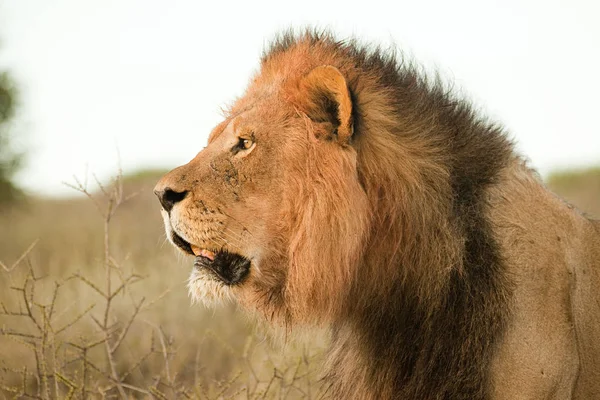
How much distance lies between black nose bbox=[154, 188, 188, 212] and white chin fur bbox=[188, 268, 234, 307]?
0.38m

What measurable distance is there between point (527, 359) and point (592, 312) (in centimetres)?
54

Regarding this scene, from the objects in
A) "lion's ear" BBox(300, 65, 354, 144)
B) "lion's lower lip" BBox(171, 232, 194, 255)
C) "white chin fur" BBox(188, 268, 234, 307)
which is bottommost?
"white chin fur" BBox(188, 268, 234, 307)

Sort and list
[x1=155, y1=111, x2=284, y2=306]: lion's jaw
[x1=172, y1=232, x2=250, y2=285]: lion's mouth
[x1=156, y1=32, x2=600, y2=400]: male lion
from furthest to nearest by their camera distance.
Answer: [x1=172, y1=232, x2=250, y2=285]: lion's mouth, [x1=155, y1=111, x2=284, y2=306]: lion's jaw, [x1=156, y1=32, x2=600, y2=400]: male lion

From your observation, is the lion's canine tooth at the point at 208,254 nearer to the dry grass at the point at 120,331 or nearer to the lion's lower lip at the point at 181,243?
the lion's lower lip at the point at 181,243

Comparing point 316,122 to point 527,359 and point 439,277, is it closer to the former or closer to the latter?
point 439,277

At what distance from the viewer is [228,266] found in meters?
3.85

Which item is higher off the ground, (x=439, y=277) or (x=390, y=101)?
(x=390, y=101)

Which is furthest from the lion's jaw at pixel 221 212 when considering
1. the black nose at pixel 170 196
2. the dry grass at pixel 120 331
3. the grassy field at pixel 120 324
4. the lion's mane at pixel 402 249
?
the dry grass at pixel 120 331

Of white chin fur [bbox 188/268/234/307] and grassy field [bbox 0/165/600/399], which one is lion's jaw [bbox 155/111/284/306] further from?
grassy field [bbox 0/165/600/399]

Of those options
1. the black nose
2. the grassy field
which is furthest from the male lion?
the grassy field

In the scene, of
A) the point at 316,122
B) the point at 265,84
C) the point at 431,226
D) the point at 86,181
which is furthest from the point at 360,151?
the point at 86,181

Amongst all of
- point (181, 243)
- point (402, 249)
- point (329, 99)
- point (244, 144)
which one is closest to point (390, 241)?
point (402, 249)

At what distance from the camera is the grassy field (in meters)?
4.68

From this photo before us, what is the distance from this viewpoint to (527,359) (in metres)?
3.47
